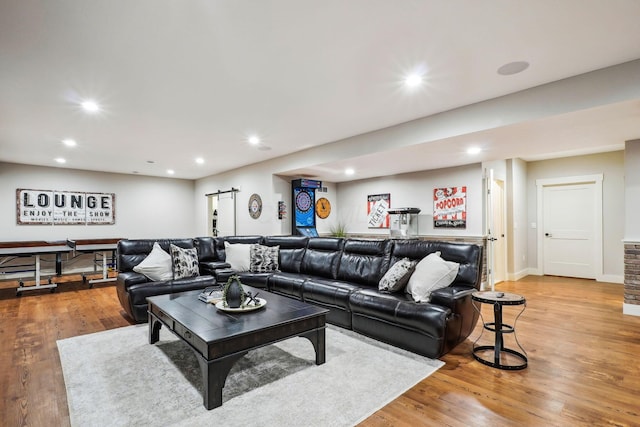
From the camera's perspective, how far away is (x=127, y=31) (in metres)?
2.23

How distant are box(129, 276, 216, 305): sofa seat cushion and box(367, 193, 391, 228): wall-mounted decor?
168 inches

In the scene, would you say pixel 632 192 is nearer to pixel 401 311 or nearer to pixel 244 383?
pixel 401 311

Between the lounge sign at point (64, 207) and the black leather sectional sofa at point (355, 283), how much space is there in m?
4.74

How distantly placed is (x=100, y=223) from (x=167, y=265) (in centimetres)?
534

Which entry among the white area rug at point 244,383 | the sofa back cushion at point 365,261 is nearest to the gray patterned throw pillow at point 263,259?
the sofa back cushion at point 365,261

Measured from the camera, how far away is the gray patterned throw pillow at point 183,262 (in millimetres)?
4289

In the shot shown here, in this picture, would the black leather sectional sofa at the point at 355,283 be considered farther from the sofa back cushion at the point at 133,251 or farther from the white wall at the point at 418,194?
the white wall at the point at 418,194

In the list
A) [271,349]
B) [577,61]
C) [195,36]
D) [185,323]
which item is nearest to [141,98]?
[195,36]

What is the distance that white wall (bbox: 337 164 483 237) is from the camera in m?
5.93

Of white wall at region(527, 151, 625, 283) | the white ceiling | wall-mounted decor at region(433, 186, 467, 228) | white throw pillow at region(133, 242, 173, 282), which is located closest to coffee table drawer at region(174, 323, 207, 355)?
white throw pillow at region(133, 242, 173, 282)

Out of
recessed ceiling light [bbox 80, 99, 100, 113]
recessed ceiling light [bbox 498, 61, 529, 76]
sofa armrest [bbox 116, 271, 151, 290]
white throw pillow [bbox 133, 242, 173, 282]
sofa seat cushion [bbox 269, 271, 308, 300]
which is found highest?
recessed ceiling light [bbox 498, 61, 529, 76]

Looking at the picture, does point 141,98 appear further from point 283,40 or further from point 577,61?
point 577,61

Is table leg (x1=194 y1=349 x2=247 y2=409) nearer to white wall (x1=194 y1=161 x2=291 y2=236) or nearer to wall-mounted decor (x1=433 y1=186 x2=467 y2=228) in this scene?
white wall (x1=194 y1=161 x2=291 y2=236)

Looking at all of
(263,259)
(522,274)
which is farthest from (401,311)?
(522,274)
